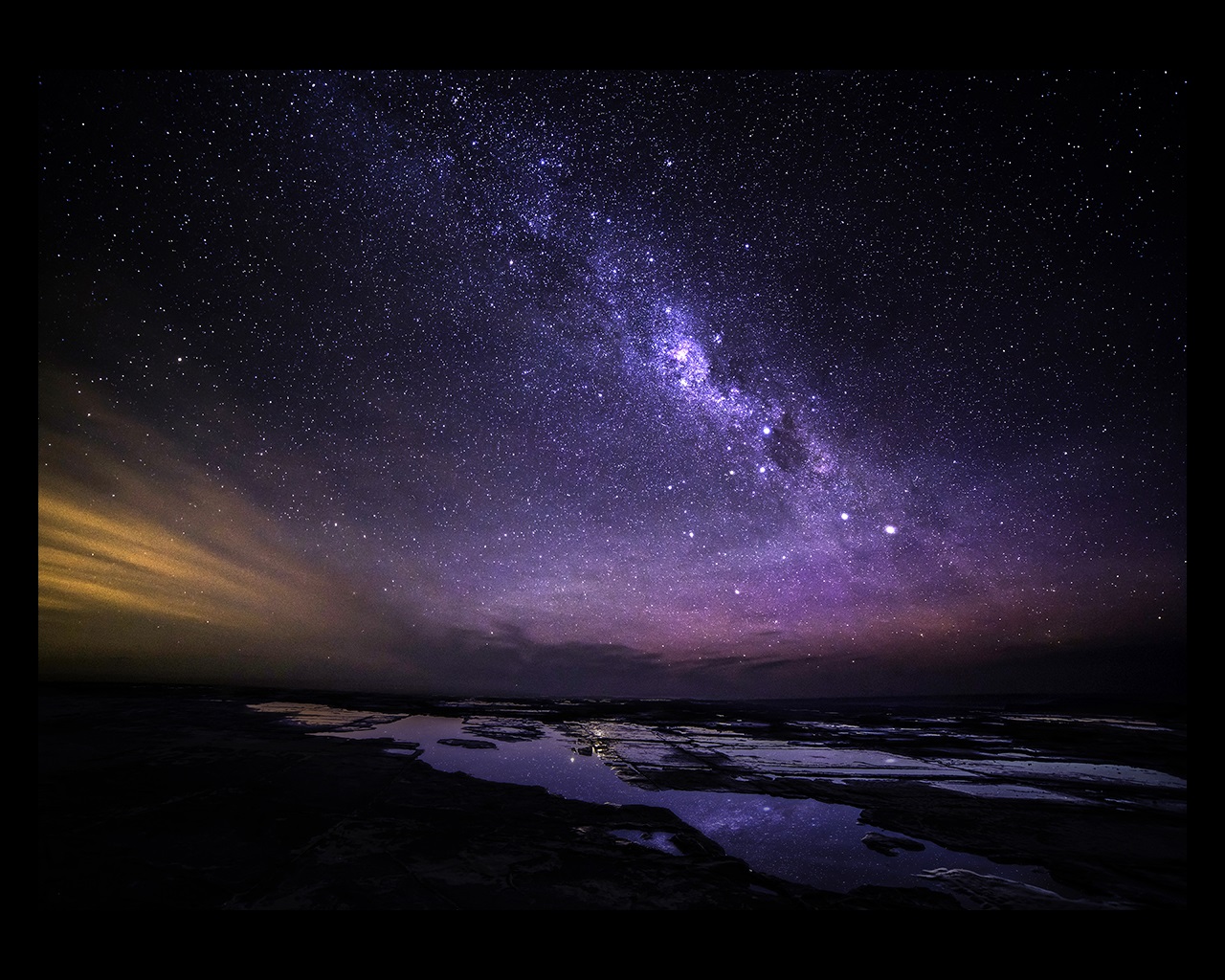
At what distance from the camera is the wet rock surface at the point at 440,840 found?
3.31 metres

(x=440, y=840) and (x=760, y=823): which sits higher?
(x=440, y=840)

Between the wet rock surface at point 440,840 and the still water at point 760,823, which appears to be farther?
the still water at point 760,823

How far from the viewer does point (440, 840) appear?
4.20 meters

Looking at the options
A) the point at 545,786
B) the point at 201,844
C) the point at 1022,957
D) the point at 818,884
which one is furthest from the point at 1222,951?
the point at 201,844

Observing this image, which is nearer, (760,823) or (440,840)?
(440,840)

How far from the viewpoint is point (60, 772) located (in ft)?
18.9

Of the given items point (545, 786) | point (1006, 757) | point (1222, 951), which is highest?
point (1222, 951)

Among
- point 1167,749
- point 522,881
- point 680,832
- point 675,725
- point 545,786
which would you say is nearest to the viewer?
point 522,881

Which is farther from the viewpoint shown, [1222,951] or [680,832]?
[680,832]

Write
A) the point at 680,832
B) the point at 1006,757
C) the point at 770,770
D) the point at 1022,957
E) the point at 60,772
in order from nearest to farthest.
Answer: the point at 1022,957
the point at 680,832
the point at 60,772
the point at 770,770
the point at 1006,757

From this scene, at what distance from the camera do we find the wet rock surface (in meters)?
3.31

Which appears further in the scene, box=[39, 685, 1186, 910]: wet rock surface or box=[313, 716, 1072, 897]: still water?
box=[313, 716, 1072, 897]: still water

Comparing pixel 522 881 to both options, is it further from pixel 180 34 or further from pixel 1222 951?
pixel 180 34

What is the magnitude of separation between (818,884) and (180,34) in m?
6.23
